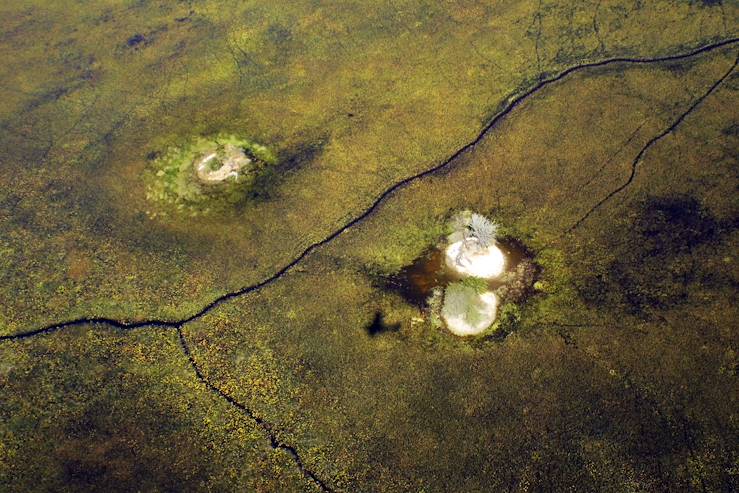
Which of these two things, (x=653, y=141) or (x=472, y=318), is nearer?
(x=472, y=318)

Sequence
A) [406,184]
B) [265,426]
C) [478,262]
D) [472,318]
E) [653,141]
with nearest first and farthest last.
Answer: [265,426] < [472,318] < [478,262] < [406,184] < [653,141]

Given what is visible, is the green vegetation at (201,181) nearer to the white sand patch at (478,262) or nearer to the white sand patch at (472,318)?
the white sand patch at (478,262)

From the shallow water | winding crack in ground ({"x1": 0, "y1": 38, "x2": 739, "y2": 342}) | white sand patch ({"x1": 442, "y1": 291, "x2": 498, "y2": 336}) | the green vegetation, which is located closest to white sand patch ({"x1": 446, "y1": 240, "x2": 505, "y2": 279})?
the shallow water

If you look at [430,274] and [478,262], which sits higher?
[478,262]

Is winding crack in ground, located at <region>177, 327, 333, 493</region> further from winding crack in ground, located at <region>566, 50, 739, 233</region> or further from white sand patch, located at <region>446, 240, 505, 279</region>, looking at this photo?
winding crack in ground, located at <region>566, 50, 739, 233</region>

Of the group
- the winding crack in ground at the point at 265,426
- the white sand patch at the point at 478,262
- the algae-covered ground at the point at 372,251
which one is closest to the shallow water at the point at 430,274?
the white sand patch at the point at 478,262

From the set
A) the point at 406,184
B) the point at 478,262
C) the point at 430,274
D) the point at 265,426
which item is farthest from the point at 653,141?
the point at 265,426

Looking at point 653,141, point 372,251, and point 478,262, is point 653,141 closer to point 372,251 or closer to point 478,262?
point 478,262

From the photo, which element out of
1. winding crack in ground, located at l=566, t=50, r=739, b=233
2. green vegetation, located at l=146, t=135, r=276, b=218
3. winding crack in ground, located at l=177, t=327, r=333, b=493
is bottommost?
winding crack in ground, located at l=177, t=327, r=333, b=493
